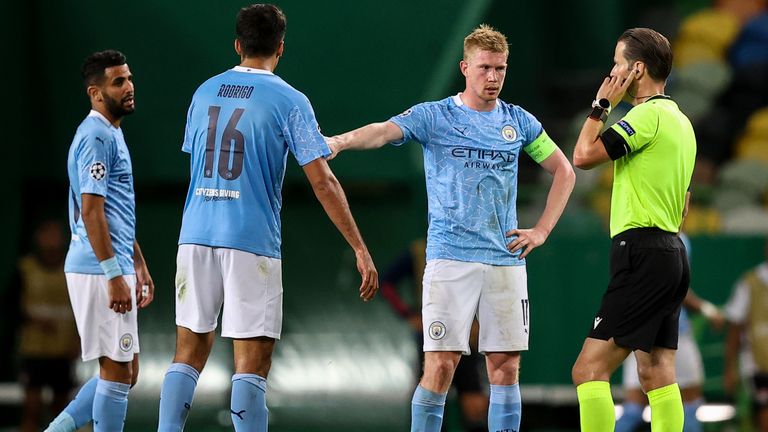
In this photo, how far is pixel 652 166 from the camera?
7277 mm

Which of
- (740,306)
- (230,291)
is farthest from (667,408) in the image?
(740,306)

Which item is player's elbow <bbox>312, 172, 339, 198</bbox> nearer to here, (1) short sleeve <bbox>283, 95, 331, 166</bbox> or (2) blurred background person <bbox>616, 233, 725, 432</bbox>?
(1) short sleeve <bbox>283, 95, 331, 166</bbox>

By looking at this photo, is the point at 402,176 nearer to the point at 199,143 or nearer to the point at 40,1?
the point at 40,1

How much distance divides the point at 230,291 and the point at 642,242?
7.40ft

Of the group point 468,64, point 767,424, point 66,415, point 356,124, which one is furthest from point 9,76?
point 767,424

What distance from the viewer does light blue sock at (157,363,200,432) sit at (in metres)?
7.07

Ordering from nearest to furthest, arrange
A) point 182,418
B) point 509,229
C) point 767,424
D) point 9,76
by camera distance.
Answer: point 182,418
point 509,229
point 767,424
point 9,76

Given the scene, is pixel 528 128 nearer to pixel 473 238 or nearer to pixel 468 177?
pixel 468 177

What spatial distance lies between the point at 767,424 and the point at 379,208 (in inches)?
163

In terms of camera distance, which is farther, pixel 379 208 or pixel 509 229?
pixel 379 208

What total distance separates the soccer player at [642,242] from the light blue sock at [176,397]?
6.99ft

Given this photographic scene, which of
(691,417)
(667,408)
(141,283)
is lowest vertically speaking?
(691,417)

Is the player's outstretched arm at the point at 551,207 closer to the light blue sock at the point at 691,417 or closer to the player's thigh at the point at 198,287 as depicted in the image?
the player's thigh at the point at 198,287

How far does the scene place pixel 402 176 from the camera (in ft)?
40.9
